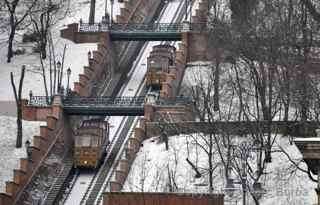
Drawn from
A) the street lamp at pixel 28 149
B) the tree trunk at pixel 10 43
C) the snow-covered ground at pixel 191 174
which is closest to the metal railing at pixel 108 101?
the snow-covered ground at pixel 191 174

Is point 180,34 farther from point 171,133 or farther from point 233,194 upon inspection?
point 233,194

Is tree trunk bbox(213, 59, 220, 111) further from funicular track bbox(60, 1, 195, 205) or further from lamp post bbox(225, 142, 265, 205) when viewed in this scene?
lamp post bbox(225, 142, 265, 205)

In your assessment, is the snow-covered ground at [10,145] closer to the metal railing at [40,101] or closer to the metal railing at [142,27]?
the metal railing at [40,101]

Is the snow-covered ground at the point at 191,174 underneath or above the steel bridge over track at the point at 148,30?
underneath

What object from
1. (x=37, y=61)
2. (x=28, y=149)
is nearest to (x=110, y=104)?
(x=28, y=149)

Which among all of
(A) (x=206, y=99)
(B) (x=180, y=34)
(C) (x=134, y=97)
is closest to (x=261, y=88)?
(A) (x=206, y=99)

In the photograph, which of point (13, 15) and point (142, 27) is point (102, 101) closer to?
point (142, 27)

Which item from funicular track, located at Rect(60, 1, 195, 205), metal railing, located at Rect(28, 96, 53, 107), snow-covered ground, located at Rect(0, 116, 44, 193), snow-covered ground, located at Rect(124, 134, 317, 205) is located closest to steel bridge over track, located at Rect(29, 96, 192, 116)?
metal railing, located at Rect(28, 96, 53, 107)
